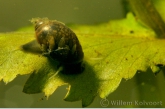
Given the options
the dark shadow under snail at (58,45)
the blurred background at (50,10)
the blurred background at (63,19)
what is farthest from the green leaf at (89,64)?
the blurred background at (50,10)

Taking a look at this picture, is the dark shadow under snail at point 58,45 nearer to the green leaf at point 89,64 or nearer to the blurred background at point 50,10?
the green leaf at point 89,64

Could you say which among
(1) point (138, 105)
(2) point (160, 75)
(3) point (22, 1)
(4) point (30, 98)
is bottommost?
(4) point (30, 98)

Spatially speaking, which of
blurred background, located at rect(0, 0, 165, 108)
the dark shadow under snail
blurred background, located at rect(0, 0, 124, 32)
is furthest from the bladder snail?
blurred background, located at rect(0, 0, 124, 32)

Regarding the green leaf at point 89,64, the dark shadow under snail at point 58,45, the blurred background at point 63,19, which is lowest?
the blurred background at point 63,19

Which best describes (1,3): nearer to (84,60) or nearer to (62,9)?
(62,9)

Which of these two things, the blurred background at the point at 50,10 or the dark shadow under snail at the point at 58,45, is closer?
the dark shadow under snail at the point at 58,45

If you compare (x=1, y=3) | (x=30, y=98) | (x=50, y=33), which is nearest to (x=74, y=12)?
(x=1, y=3)
